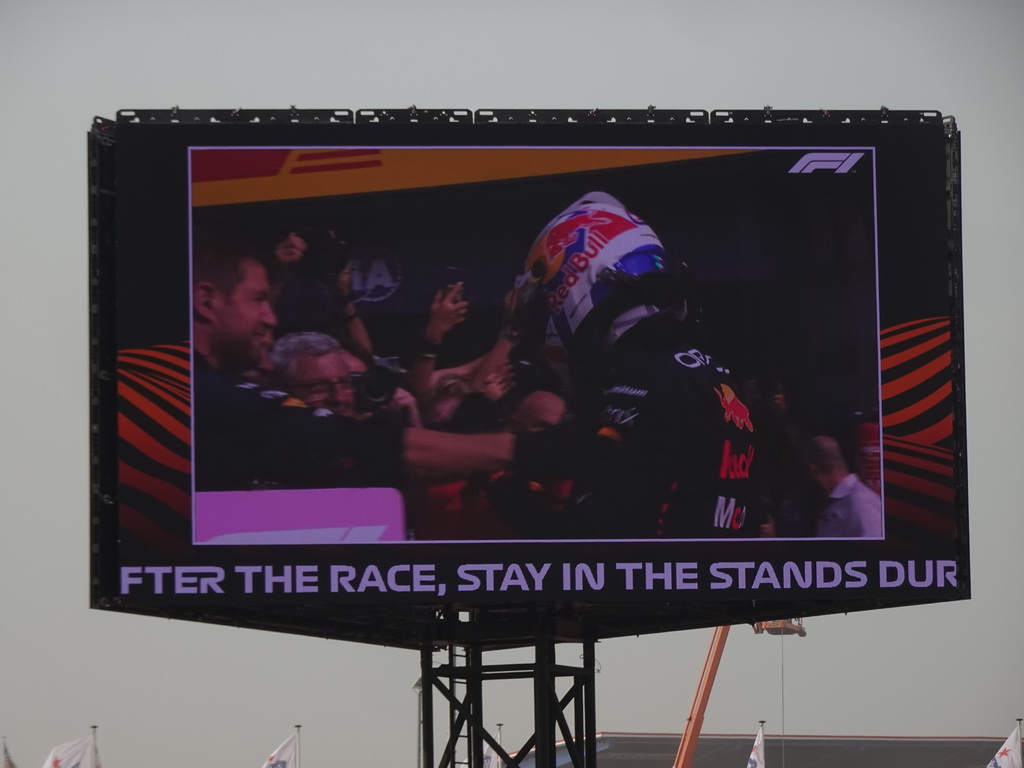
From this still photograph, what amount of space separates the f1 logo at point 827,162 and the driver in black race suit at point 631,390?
1788mm

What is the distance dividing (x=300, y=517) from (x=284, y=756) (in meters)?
22.4

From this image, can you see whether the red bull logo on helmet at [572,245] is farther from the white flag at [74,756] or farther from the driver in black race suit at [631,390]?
the white flag at [74,756]

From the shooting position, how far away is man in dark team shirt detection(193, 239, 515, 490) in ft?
→ 58.2

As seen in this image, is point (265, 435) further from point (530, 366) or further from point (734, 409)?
point (734, 409)

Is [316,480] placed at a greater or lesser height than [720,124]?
lesser

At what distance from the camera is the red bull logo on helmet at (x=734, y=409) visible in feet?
58.9

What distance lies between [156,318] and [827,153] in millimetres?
7511

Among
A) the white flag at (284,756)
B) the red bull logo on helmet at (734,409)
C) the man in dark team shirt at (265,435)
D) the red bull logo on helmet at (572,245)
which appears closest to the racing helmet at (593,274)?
the red bull logo on helmet at (572,245)

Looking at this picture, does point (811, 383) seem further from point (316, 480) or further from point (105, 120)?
point (105, 120)

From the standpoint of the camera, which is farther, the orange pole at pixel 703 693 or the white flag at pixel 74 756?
the orange pole at pixel 703 693

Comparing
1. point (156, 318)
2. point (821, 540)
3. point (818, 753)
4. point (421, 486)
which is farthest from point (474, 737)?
point (818, 753)

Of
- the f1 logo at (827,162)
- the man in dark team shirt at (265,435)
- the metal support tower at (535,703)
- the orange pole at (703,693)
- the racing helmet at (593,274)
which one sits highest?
the f1 logo at (827,162)

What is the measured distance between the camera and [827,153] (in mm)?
18328

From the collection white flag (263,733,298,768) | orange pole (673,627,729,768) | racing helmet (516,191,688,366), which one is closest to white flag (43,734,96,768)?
white flag (263,733,298,768)
